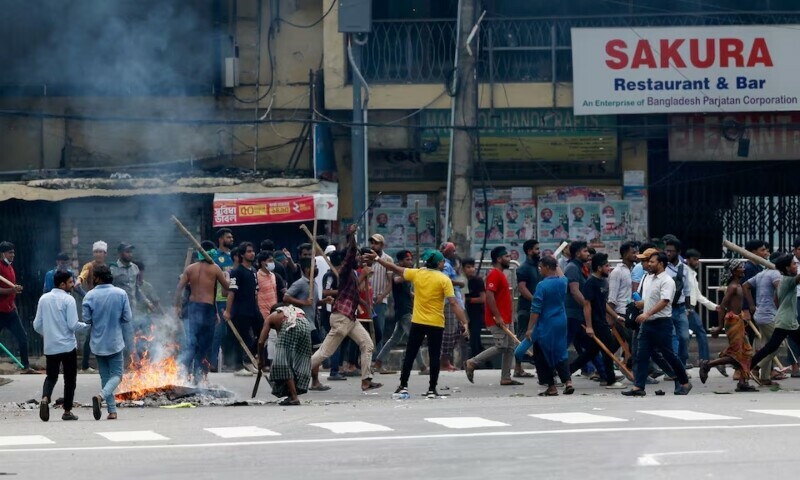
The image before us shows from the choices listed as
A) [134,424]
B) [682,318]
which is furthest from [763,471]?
[682,318]

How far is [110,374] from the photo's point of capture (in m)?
13.2

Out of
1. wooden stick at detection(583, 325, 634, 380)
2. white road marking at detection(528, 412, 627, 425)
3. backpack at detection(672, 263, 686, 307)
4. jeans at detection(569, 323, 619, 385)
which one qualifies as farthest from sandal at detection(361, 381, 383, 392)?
backpack at detection(672, 263, 686, 307)

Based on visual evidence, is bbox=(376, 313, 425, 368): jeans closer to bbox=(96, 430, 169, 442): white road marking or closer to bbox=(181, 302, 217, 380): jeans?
bbox=(181, 302, 217, 380): jeans

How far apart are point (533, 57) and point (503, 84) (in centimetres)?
76

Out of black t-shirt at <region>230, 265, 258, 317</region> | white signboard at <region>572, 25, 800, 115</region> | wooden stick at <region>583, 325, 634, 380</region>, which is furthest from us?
white signboard at <region>572, 25, 800, 115</region>

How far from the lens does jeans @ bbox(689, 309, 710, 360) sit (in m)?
17.1

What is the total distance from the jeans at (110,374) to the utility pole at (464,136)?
7.12 m

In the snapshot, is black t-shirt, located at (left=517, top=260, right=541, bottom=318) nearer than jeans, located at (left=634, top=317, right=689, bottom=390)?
No

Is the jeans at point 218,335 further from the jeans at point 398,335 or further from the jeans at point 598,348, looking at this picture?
the jeans at point 598,348

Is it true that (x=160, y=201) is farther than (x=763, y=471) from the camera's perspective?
Yes

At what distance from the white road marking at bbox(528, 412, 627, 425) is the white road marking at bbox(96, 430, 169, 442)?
10.4 ft

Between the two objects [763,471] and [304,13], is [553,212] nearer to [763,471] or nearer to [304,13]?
[304,13]

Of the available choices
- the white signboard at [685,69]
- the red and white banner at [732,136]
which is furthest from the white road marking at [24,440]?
the red and white banner at [732,136]

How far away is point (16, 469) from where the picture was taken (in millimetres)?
9758
